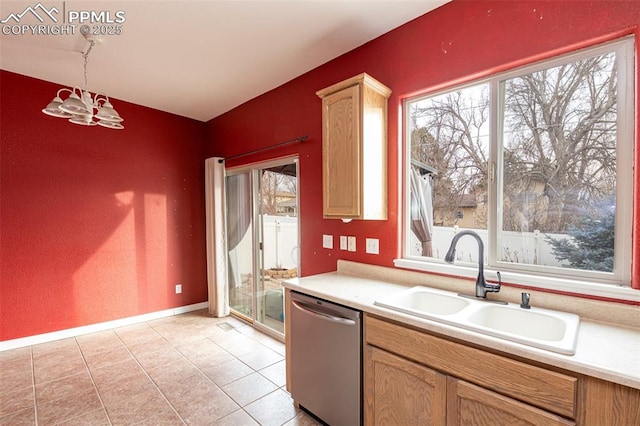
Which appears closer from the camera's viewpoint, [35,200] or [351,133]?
[351,133]

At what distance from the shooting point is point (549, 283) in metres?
1.56

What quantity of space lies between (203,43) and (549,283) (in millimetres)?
2919

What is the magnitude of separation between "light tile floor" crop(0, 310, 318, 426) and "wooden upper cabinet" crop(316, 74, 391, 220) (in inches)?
60.8

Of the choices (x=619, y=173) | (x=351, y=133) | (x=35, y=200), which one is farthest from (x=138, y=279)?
(x=619, y=173)

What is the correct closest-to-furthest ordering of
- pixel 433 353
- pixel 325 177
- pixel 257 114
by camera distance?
pixel 433 353 → pixel 325 177 → pixel 257 114

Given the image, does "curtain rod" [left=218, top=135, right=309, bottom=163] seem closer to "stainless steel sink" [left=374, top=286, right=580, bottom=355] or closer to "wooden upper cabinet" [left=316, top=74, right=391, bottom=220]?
"wooden upper cabinet" [left=316, top=74, right=391, bottom=220]

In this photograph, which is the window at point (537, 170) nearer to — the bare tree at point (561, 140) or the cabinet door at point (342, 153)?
the bare tree at point (561, 140)

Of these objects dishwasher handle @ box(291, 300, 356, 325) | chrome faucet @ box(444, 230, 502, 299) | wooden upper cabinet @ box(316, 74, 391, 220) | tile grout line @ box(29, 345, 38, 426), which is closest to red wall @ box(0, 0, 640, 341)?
wooden upper cabinet @ box(316, 74, 391, 220)

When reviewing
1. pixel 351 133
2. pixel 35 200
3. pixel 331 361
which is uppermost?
pixel 351 133

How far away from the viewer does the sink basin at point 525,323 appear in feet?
4.19

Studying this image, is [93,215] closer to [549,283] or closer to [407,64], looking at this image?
[407,64]

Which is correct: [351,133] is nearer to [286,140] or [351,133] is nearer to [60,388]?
[286,140]

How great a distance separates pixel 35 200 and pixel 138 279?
1.38 m

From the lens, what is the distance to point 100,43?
2.39 m
